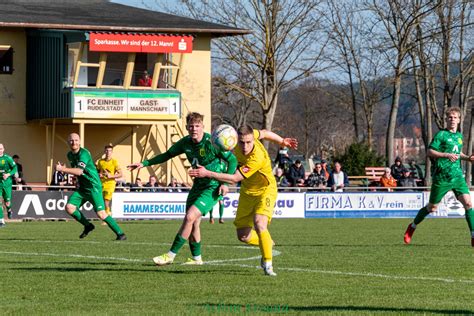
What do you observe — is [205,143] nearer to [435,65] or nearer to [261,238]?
[261,238]

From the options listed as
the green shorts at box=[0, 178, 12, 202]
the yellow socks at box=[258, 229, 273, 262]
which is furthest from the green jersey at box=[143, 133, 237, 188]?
the green shorts at box=[0, 178, 12, 202]

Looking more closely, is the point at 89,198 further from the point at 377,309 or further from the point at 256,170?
the point at 377,309

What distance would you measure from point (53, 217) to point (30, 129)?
11329mm

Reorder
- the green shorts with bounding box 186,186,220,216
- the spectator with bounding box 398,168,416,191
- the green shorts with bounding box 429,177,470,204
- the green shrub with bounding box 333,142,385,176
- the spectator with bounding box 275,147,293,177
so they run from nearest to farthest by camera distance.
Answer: the green shorts with bounding box 186,186,220,216 < the green shorts with bounding box 429,177,470,204 < the spectator with bounding box 275,147,293,177 < the spectator with bounding box 398,168,416,191 < the green shrub with bounding box 333,142,385,176

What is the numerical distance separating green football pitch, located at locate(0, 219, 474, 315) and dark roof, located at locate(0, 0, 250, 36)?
68.7ft

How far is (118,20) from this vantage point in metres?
42.2

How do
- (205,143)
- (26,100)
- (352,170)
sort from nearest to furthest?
(205,143) → (26,100) → (352,170)

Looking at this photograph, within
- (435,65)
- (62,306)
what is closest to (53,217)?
(62,306)

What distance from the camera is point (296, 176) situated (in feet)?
119

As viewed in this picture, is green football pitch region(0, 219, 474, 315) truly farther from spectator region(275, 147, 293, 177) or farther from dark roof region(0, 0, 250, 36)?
dark roof region(0, 0, 250, 36)

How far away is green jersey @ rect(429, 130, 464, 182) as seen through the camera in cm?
1703

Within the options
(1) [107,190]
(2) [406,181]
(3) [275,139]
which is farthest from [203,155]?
(2) [406,181]

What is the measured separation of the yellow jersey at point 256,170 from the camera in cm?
1249

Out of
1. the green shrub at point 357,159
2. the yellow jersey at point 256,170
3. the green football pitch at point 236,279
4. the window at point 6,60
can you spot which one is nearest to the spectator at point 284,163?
the green shrub at point 357,159
